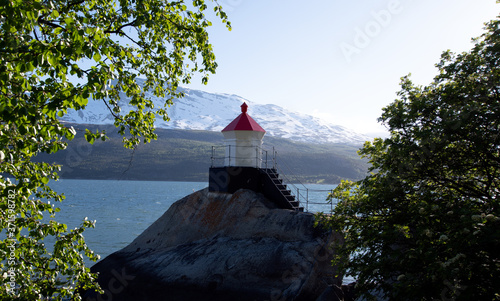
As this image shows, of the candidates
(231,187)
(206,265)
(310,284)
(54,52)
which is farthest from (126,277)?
(54,52)

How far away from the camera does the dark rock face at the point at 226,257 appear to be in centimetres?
1694

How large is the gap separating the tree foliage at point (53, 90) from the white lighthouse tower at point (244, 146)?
454 inches

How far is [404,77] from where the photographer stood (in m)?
11.5

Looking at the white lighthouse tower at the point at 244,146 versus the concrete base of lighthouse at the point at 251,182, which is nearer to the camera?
the concrete base of lighthouse at the point at 251,182

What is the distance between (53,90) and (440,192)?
907 centimetres

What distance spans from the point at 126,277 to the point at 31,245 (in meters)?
14.3

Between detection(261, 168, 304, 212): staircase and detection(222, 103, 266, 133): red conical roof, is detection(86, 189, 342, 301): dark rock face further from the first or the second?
detection(222, 103, 266, 133): red conical roof

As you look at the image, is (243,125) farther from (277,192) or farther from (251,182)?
(277,192)

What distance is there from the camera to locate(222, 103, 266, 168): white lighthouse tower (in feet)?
74.2

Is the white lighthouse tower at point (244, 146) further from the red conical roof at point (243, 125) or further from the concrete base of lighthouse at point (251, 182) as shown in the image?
the concrete base of lighthouse at point (251, 182)

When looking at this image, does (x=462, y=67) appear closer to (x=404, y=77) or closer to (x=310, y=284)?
(x=404, y=77)

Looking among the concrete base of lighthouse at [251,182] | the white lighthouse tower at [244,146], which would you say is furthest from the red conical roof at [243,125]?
the concrete base of lighthouse at [251,182]

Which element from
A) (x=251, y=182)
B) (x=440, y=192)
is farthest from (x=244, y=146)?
(x=440, y=192)

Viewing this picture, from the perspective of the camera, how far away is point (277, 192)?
2158 centimetres
